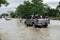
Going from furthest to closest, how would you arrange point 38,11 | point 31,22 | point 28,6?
point 28,6
point 38,11
point 31,22

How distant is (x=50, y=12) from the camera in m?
133

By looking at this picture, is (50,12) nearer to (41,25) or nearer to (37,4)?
(37,4)

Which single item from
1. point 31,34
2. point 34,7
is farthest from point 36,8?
point 31,34

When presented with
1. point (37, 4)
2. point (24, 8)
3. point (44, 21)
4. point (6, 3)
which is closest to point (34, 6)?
point (37, 4)

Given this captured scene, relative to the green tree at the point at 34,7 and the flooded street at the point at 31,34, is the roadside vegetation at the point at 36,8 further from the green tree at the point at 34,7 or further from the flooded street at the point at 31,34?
the flooded street at the point at 31,34

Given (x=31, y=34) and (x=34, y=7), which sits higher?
(x=34, y=7)

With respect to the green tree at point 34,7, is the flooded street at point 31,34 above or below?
below

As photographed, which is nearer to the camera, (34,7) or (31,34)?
(31,34)

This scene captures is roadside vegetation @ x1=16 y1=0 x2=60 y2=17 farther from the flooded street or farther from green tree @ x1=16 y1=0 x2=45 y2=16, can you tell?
the flooded street

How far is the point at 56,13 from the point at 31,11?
831 inches

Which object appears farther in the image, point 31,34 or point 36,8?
point 36,8

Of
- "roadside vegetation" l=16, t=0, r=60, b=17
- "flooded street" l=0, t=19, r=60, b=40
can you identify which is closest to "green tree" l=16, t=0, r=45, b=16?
"roadside vegetation" l=16, t=0, r=60, b=17

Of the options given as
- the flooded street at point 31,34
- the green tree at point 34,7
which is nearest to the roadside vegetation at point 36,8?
the green tree at point 34,7

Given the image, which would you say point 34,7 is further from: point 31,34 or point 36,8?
point 31,34
